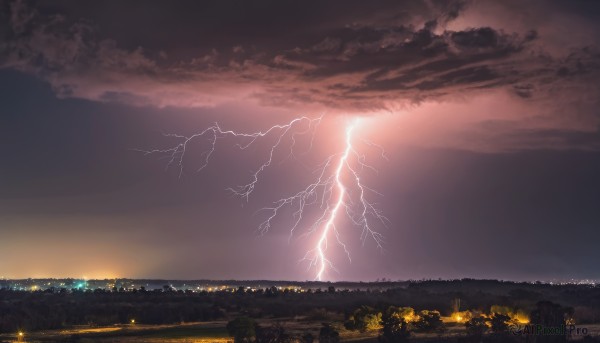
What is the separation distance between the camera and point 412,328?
163ft

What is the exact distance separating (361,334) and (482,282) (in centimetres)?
11394

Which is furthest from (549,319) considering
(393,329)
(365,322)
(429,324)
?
(365,322)

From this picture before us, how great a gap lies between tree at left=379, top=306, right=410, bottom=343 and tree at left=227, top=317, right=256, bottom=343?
7292mm

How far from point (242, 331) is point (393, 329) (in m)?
8.77

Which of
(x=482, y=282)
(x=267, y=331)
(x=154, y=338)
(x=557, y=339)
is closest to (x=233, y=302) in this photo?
(x=154, y=338)

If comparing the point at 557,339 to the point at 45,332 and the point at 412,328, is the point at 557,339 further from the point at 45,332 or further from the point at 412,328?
the point at 45,332

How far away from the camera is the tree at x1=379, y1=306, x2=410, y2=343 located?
4256cm

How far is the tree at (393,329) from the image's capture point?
4256cm

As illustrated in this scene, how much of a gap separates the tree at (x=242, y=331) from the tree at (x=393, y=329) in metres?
7.29

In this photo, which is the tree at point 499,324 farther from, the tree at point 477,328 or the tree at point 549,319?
the tree at point 549,319

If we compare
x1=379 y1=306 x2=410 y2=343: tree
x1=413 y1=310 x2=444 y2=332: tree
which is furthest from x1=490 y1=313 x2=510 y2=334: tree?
x1=379 y1=306 x2=410 y2=343: tree

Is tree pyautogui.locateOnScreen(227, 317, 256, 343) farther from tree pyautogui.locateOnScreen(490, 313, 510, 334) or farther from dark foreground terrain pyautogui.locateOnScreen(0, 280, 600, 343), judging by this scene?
tree pyautogui.locateOnScreen(490, 313, 510, 334)

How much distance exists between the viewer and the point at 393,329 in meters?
46.1

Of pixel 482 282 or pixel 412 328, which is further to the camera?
pixel 482 282
